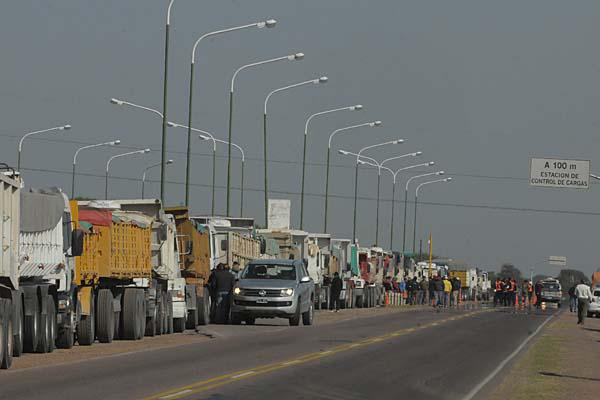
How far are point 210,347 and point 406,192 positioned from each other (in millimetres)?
89202

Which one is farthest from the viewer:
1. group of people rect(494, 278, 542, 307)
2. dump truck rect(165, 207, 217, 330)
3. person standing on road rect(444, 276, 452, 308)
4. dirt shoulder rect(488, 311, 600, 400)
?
group of people rect(494, 278, 542, 307)

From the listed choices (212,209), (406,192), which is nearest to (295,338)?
(212,209)

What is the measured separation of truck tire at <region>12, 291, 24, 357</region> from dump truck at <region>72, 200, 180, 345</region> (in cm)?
475

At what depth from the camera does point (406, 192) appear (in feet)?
393

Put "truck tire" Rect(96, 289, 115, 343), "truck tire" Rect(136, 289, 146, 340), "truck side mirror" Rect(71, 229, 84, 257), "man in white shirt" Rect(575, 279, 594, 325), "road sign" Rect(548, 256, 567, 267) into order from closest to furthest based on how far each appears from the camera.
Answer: "truck side mirror" Rect(71, 229, 84, 257)
"truck tire" Rect(96, 289, 115, 343)
"truck tire" Rect(136, 289, 146, 340)
"man in white shirt" Rect(575, 279, 594, 325)
"road sign" Rect(548, 256, 567, 267)

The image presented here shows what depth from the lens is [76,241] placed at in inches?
1156

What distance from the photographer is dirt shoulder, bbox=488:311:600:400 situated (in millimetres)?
21234

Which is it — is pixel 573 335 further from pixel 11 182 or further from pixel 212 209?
pixel 212 209

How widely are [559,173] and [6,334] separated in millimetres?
56570

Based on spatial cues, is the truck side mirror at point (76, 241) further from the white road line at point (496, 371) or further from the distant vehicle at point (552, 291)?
the distant vehicle at point (552, 291)

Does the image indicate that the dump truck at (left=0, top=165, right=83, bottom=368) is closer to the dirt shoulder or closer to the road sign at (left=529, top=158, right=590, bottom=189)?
the dirt shoulder

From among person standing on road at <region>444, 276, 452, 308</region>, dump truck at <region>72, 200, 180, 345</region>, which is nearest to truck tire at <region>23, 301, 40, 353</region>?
dump truck at <region>72, 200, 180, 345</region>

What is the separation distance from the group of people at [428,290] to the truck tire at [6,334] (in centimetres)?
5028

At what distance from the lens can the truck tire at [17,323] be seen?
25.0 meters
